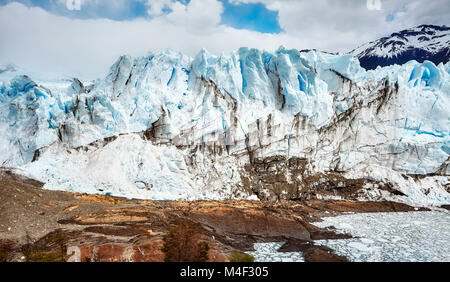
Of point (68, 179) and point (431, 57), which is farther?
point (431, 57)

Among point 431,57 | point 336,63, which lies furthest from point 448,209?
point 431,57

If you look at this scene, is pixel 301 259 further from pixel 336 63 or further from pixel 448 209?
pixel 336 63

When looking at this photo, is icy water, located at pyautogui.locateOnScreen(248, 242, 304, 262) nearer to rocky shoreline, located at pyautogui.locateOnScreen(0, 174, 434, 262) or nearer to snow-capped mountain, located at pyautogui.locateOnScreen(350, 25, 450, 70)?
rocky shoreline, located at pyautogui.locateOnScreen(0, 174, 434, 262)

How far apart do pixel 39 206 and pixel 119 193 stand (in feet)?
22.6

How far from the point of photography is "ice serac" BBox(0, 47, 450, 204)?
21.1 metres

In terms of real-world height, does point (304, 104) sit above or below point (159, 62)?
below

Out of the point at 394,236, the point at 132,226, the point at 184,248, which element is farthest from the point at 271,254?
the point at 394,236

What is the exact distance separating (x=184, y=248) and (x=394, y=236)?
10704mm

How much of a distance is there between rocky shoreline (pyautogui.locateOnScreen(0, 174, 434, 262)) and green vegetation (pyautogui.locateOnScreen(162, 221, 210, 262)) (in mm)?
307

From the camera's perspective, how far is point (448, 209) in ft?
64.0

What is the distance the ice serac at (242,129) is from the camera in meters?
21.1

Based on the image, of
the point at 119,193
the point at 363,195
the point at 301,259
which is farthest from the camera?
the point at 363,195

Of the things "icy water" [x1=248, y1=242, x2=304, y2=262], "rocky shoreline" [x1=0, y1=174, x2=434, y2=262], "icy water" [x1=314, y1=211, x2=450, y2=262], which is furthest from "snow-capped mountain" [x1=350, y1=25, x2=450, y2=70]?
"icy water" [x1=248, y1=242, x2=304, y2=262]

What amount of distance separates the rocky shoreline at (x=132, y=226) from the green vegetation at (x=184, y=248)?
0.31 m
